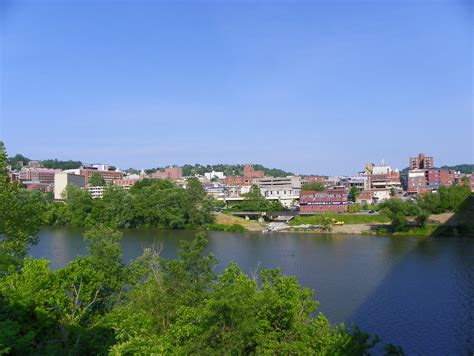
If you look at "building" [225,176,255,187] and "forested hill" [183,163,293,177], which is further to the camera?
"forested hill" [183,163,293,177]

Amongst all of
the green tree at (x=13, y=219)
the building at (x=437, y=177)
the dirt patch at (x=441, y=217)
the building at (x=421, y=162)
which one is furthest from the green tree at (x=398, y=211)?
the building at (x=421, y=162)

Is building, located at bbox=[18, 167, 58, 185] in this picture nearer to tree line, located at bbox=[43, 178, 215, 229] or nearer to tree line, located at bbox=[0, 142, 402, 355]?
tree line, located at bbox=[43, 178, 215, 229]

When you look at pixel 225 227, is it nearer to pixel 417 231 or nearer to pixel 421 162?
pixel 417 231

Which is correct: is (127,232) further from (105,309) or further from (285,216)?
(105,309)

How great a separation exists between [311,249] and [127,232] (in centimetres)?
1482

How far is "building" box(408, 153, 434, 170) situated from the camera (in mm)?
66438

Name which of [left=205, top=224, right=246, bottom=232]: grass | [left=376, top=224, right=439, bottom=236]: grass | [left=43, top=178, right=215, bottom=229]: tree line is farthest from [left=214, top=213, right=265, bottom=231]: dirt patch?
[left=376, top=224, right=439, bottom=236]: grass

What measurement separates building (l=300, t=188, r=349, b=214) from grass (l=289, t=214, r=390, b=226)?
6.04ft

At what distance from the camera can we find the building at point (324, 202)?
39.2 meters

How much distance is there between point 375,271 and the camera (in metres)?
18.6

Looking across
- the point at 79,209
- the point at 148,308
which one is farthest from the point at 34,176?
the point at 148,308

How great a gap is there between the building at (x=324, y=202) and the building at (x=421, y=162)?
31746mm

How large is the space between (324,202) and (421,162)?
110 feet

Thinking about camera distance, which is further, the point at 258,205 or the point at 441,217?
the point at 258,205
